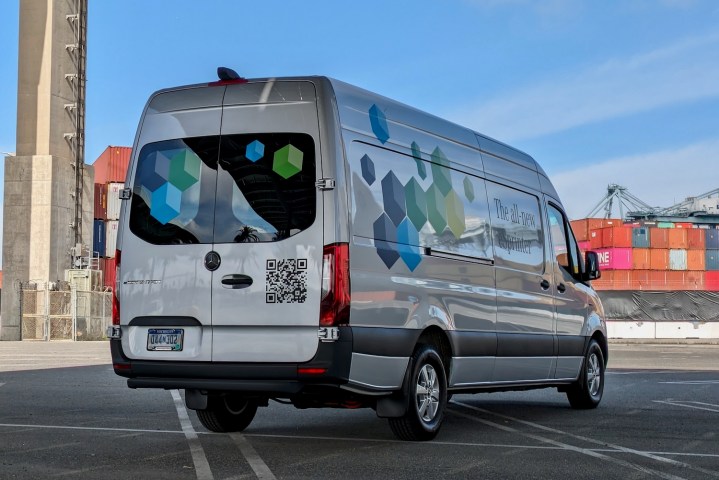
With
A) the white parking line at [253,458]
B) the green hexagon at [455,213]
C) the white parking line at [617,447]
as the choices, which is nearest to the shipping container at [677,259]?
the white parking line at [617,447]

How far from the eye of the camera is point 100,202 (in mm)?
64500

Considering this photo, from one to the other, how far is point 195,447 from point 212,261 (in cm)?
141

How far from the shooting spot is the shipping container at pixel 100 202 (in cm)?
6406

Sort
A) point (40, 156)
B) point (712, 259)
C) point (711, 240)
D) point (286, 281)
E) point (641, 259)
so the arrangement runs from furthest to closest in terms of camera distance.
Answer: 1. point (711, 240)
2. point (712, 259)
3. point (641, 259)
4. point (40, 156)
5. point (286, 281)

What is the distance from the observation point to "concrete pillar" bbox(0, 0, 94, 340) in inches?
2101

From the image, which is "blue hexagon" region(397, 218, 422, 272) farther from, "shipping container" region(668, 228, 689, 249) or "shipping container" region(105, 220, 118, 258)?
"shipping container" region(668, 228, 689, 249)

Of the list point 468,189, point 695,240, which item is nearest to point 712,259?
point 695,240

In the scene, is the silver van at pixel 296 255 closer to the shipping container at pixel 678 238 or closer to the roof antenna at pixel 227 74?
the roof antenna at pixel 227 74

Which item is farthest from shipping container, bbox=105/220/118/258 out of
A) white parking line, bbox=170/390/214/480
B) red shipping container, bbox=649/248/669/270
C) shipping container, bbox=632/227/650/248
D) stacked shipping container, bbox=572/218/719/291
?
white parking line, bbox=170/390/214/480

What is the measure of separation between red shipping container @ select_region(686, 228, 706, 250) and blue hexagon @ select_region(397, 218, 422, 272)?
65615 millimetres

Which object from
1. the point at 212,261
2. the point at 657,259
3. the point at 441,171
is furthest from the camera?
the point at 657,259

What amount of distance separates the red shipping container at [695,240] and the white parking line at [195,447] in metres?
63.0

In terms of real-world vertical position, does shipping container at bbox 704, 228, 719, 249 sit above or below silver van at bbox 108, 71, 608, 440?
above

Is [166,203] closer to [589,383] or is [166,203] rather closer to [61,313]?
[589,383]
